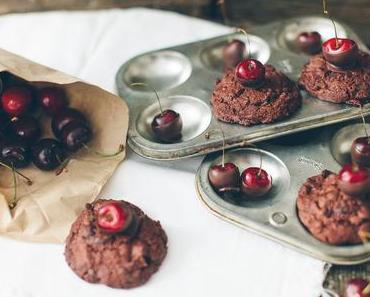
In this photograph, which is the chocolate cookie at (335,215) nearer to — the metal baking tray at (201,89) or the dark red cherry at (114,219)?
the metal baking tray at (201,89)

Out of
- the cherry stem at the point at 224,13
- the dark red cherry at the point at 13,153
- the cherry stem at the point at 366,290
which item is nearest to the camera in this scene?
the cherry stem at the point at 366,290

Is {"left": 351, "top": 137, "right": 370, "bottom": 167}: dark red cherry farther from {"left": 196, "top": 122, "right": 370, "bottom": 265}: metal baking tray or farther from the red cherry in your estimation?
the red cherry

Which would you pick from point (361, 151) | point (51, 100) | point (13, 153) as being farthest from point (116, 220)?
point (361, 151)

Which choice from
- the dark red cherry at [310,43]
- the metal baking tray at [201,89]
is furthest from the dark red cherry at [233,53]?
the dark red cherry at [310,43]

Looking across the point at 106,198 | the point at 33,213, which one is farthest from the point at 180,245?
the point at 33,213

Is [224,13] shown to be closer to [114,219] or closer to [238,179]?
[238,179]
